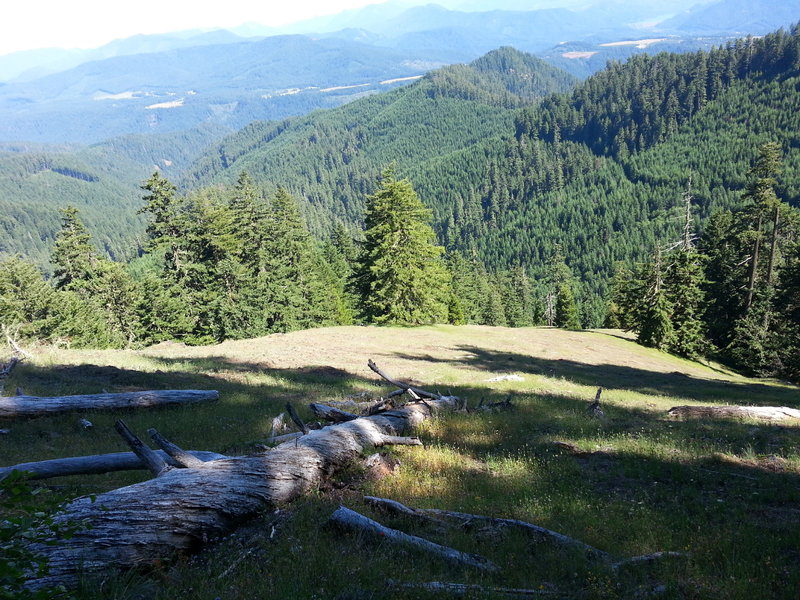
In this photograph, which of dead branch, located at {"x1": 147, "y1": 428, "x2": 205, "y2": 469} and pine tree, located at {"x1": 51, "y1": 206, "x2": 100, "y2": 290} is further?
pine tree, located at {"x1": 51, "y1": 206, "x2": 100, "y2": 290}

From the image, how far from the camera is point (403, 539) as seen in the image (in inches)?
237

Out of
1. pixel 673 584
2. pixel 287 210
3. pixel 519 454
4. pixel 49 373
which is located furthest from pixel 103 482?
pixel 287 210

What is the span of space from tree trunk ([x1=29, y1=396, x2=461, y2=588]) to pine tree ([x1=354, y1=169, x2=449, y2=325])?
34021 millimetres

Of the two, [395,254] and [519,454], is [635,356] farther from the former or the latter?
[519,454]

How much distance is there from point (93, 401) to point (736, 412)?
19810mm

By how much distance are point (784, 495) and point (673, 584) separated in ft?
14.9

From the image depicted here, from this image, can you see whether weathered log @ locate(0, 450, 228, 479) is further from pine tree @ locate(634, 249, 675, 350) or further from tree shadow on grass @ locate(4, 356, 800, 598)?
pine tree @ locate(634, 249, 675, 350)

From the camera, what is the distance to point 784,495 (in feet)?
26.5

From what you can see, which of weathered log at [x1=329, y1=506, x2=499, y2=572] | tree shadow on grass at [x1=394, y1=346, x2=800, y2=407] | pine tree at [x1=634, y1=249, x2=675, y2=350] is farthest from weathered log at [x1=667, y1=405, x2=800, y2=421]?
pine tree at [x1=634, y1=249, x2=675, y2=350]

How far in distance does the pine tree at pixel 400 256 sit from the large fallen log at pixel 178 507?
112 feet

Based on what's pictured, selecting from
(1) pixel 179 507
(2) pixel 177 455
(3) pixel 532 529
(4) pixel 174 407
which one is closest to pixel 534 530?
(3) pixel 532 529

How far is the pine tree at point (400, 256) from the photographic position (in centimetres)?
4209

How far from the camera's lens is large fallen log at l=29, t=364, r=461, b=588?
16.3 ft

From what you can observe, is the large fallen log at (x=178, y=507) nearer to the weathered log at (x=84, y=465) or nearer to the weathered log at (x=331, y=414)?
the weathered log at (x=84, y=465)
